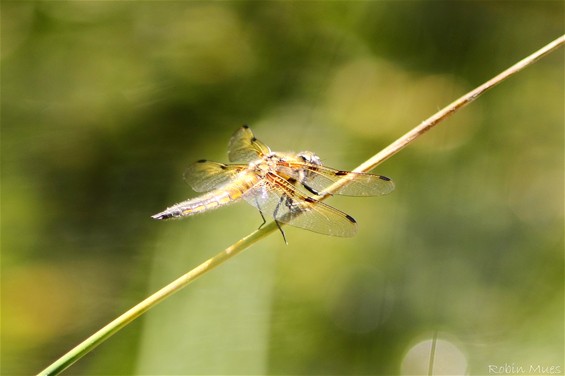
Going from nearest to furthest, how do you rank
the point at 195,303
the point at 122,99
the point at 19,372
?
the point at 195,303, the point at 19,372, the point at 122,99

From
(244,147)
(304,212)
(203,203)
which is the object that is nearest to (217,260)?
(304,212)

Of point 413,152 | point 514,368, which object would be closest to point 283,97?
point 413,152

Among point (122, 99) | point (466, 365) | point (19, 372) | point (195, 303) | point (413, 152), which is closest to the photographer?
point (195, 303)

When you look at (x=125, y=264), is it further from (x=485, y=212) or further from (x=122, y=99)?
(x=485, y=212)

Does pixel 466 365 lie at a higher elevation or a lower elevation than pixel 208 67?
lower

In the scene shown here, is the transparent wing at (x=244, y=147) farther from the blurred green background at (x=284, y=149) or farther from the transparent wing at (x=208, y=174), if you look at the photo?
the blurred green background at (x=284, y=149)

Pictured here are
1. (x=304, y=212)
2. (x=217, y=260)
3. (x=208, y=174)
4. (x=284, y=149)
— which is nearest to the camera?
(x=217, y=260)

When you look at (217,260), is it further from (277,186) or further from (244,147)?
(244,147)

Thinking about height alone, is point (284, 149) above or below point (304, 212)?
above
